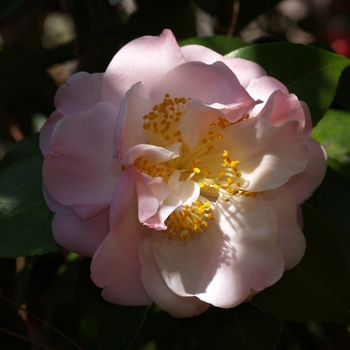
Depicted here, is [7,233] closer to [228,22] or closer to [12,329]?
[12,329]

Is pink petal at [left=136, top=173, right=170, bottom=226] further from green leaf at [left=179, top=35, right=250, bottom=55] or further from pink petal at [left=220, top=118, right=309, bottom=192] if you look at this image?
green leaf at [left=179, top=35, right=250, bottom=55]

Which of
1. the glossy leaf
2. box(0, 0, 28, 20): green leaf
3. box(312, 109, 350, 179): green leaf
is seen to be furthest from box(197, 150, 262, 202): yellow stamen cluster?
box(0, 0, 28, 20): green leaf

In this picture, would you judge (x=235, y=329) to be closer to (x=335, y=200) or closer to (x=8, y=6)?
(x=335, y=200)

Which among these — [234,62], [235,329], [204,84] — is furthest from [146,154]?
[235,329]

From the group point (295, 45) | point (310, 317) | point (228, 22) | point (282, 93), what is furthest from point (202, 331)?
point (228, 22)

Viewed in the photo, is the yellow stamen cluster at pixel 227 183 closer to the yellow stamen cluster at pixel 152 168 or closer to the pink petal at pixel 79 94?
the yellow stamen cluster at pixel 152 168

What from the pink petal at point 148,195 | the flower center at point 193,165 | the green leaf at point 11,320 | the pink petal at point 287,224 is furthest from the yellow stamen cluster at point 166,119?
the green leaf at point 11,320
